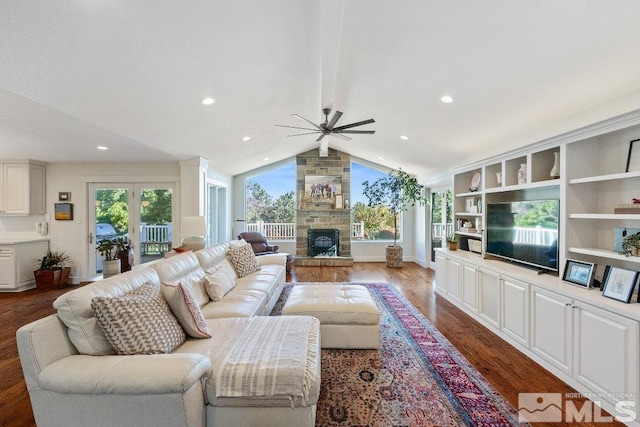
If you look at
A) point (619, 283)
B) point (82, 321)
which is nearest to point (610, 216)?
point (619, 283)

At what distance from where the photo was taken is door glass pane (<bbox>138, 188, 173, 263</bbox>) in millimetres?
5746

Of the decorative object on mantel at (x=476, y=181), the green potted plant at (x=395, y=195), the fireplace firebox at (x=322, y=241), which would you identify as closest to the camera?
the decorative object on mantel at (x=476, y=181)

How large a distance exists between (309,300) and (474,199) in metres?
3.20

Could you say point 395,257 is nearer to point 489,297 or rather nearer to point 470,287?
point 470,287

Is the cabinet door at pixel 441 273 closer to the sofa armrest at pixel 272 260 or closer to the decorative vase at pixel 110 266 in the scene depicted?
the sofa armrest at pixel 272 260

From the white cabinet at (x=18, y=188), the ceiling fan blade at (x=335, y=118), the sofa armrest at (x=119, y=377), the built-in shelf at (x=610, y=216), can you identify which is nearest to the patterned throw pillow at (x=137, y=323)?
the sofa armrest at (x=119, y=377)

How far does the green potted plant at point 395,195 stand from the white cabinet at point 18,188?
6.93 metres

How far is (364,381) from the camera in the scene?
242cm

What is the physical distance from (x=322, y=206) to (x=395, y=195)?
197 centimetres

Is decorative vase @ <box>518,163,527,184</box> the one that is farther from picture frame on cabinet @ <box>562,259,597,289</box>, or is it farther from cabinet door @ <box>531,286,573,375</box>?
cabinet door @ <box>531,286,573,375</box>

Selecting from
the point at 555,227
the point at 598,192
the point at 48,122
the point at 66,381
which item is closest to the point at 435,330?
the point at 555,227

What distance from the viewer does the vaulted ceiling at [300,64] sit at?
197 centimetres

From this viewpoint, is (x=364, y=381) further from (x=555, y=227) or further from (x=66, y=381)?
(x=555, y=227)

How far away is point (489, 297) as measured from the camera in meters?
3.50
